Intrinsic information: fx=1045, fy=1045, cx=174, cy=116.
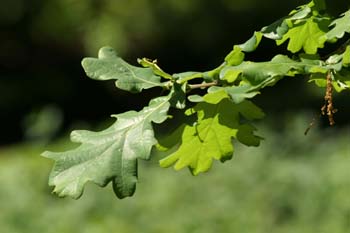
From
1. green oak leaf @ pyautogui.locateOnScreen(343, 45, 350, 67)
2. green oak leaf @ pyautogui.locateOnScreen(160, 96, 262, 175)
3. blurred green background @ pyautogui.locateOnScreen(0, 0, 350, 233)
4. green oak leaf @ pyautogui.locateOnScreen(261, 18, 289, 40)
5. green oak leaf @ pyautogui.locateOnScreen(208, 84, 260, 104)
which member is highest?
green oak leaf @ pyautogui.locateOnScreen(261, 18, 289, 40)

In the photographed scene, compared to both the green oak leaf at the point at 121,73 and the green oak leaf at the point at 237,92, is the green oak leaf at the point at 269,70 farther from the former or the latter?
the green oak leaf at the point at 121,73

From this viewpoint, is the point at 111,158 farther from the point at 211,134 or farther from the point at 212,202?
the point at 212,202

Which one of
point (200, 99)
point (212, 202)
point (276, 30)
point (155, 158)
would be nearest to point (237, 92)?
point (200, 99)

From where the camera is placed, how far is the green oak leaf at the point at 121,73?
1880 millimetres

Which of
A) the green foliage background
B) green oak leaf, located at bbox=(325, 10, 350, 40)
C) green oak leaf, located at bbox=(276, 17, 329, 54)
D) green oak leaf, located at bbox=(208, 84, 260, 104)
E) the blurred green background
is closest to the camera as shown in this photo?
green oak leaf, located at bbox=(208, 84, 260, 104)

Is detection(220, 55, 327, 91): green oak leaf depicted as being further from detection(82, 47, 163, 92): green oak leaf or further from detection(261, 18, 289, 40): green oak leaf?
detection(82, 47, 163, 92): green oak leaf

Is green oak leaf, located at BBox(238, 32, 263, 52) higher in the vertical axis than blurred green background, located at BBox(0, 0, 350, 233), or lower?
higher

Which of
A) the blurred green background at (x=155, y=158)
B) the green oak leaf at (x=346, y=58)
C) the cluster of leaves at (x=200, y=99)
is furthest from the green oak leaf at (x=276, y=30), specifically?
the blurred green background at (x=155, y=158)

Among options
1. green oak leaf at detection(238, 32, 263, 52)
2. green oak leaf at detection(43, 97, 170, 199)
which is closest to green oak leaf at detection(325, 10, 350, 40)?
green oak leaf at detection(238, 32, 263, 52)

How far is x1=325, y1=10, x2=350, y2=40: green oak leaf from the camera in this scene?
1.84 meters

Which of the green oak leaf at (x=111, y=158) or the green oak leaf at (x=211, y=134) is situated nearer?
the green oak leaf at (x=111, y=158)

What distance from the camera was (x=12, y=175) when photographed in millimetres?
5695

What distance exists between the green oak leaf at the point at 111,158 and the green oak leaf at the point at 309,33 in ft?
1.00

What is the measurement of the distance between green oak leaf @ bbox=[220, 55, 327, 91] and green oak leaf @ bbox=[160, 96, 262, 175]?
0.09m
